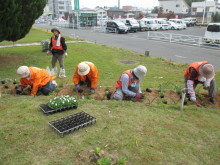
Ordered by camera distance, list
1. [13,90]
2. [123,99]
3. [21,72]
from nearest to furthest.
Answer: [21,72] → [123,99] → [13,90]

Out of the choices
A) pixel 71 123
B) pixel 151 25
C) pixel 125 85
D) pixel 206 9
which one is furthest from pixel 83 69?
pixel 206 9

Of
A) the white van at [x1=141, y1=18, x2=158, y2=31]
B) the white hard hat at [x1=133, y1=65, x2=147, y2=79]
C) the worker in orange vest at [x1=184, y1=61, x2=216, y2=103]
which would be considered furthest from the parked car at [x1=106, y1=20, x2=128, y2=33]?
the white hard hat at [x1=133, y1=65, x2=147, y2=79]

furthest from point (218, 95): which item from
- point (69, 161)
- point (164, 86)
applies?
point (69, 161)

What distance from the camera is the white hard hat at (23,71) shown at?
4.66m

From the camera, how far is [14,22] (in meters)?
8.12

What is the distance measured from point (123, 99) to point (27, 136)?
2598mm

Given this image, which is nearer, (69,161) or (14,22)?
(69,161)

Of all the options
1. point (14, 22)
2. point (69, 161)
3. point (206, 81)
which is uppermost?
point (14, 22)

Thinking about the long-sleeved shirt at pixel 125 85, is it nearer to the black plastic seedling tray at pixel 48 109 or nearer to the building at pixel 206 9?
the black plastic seedling tray at pixel 48 109

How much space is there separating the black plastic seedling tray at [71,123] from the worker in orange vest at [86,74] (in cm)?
149

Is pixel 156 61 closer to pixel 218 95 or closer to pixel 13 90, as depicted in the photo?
pixel 218 95

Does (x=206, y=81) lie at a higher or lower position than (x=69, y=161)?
higher

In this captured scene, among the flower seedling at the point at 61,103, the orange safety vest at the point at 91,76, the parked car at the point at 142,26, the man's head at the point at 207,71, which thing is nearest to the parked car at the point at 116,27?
the parked car at the point at 142,26

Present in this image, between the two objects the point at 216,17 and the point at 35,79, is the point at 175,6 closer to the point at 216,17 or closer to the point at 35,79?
the point at 216,17
